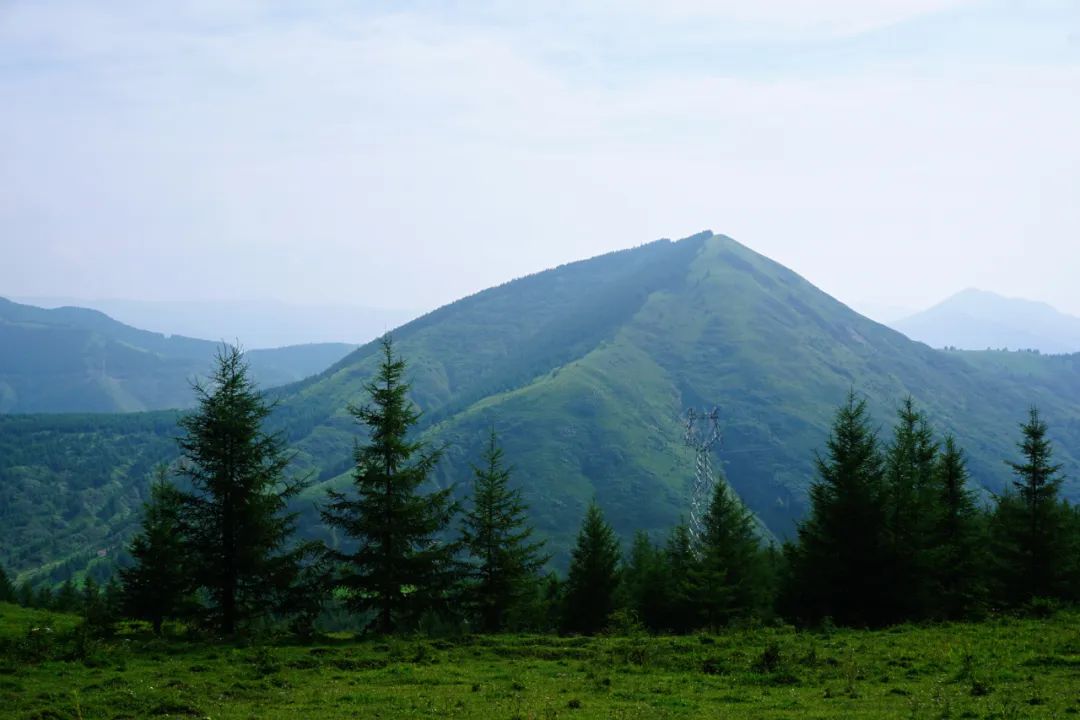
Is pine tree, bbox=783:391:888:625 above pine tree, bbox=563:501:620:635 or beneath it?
above

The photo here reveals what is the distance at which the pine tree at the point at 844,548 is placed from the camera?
40250mm

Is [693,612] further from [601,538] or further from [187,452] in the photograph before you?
[187,452]

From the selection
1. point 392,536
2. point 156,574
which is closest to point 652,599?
point 392,536

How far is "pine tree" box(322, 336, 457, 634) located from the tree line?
0.09 m

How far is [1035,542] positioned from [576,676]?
104 ft

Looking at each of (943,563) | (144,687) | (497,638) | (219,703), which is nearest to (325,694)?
(219,703)

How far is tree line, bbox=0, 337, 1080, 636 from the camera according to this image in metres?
37.8

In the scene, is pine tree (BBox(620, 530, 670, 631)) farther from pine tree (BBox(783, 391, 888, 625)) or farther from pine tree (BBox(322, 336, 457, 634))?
Result: pine tree (BBox(322, 336, 457, 634))

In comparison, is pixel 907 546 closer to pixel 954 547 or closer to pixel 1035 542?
pixel 954 547

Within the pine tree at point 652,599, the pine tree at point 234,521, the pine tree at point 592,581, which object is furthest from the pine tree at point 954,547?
the pine tree at point 234,521

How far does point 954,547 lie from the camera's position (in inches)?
1650

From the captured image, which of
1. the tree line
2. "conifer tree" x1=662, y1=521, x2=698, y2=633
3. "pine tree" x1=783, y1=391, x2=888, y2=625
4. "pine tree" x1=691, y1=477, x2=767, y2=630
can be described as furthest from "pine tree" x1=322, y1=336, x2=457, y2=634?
"pine tree" x1=783, y1=391, x2=888, y2=625

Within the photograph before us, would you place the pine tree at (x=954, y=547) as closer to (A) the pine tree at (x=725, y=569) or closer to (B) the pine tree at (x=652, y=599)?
(A) the pine tree at (x=725, y=569)

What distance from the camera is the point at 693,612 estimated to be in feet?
157
